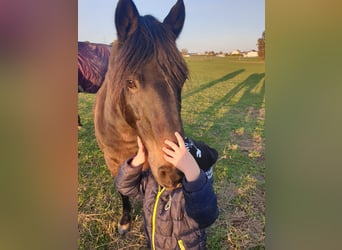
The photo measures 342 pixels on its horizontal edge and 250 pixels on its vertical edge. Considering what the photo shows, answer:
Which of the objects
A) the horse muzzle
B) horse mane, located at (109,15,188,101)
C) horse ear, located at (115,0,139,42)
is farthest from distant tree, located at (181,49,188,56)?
the horse muzzle

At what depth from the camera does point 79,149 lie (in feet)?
3.71

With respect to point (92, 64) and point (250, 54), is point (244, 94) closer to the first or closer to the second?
point (250, 54)

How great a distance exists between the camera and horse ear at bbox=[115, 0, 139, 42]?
40.4 inches

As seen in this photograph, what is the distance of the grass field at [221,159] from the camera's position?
1117 mm

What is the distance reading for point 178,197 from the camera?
104 centimetres

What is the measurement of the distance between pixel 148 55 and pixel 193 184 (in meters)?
0.42

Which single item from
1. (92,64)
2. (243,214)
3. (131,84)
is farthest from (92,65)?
(243,214)

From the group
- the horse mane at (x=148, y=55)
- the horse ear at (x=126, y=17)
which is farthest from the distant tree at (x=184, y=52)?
the horse ear at (x=126, y=17)

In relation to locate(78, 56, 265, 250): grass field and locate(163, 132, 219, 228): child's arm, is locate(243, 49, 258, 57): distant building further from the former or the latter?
locate(163, 132, 219, 228): child's arm

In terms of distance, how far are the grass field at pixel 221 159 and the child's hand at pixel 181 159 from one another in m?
0.08

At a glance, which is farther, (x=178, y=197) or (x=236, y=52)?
(x=236, y=52)

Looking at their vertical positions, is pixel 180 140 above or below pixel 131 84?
below
